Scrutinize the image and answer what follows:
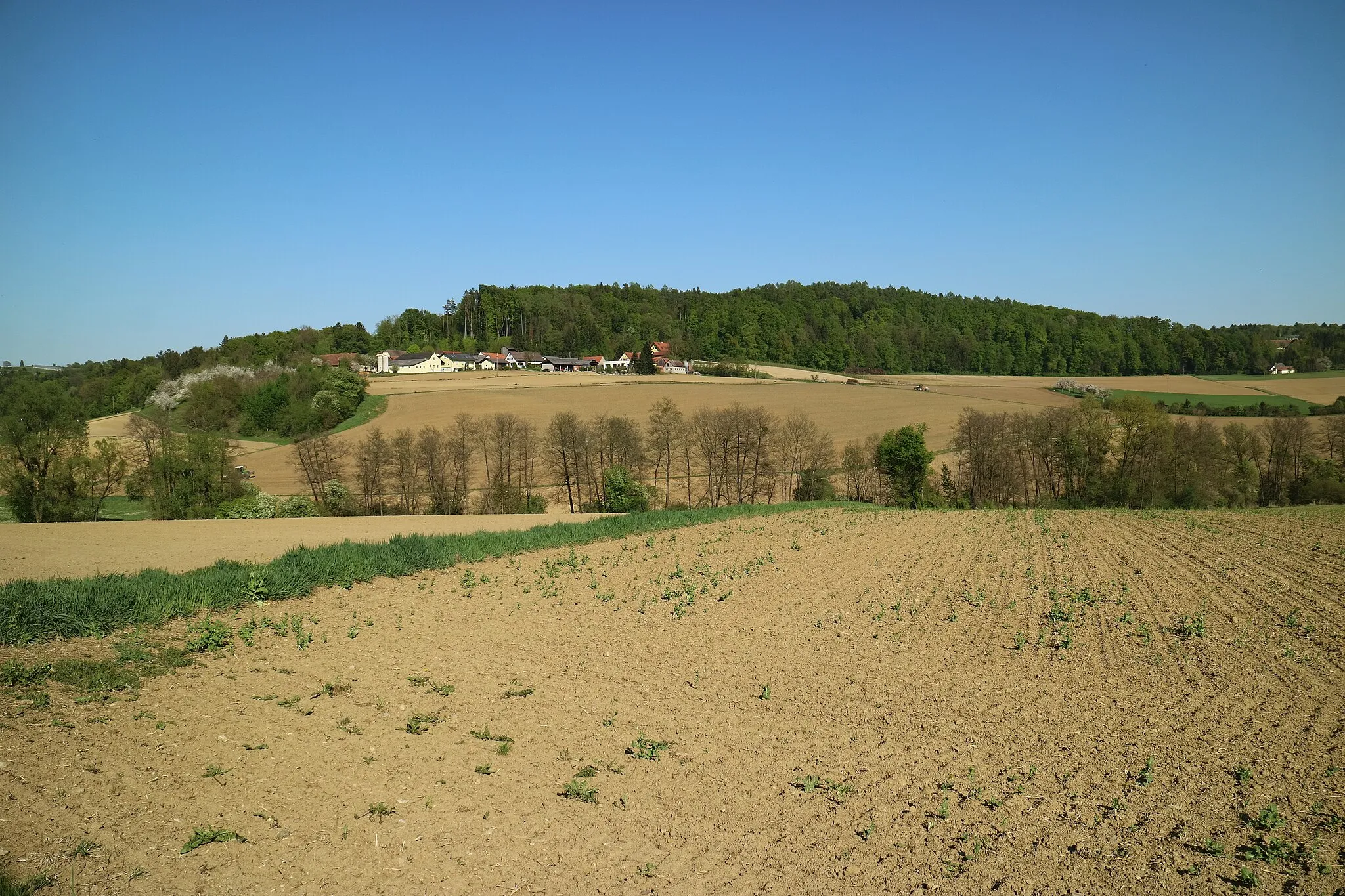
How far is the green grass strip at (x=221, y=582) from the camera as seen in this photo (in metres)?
14.4

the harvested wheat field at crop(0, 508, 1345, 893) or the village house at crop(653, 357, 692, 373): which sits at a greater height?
the village house at crop(653, 357, 692, 373)

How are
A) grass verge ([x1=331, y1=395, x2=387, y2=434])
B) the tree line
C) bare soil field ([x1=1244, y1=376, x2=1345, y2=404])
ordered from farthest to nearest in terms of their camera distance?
bare soil field ([x1=1244, y1=376, x2=1345, y2=404])
grass verge ([x1=331, y1=395, x2=387, y2=434])
the tree line

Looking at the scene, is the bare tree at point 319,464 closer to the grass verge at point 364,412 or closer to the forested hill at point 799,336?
the grass verge at point 364,412

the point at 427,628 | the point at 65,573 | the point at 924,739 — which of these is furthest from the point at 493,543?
the point at 924,739

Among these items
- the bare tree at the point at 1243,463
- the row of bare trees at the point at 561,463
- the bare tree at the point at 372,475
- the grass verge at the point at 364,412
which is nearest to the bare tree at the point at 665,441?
the row of bare trees at the point at 561,463

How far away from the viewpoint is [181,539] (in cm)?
3475

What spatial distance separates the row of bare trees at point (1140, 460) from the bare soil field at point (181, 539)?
33497 millimetres

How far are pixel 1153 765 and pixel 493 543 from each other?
2216 centimetres

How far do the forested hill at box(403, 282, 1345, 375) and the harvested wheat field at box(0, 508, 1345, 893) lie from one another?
120791 millimetres

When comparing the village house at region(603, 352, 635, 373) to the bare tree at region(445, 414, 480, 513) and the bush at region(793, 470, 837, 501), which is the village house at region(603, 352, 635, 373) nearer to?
the bare tree at region(445, 414, 480, 513)

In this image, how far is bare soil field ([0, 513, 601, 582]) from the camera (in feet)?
86.7

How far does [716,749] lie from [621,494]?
148 feet

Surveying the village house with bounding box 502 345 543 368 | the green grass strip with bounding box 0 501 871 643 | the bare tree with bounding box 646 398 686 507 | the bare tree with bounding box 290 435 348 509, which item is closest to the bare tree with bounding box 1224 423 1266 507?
the bare tree with bounding box 646 398 686 507

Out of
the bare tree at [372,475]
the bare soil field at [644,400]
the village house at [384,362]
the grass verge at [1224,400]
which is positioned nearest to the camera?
the bare tree at [372,475]
